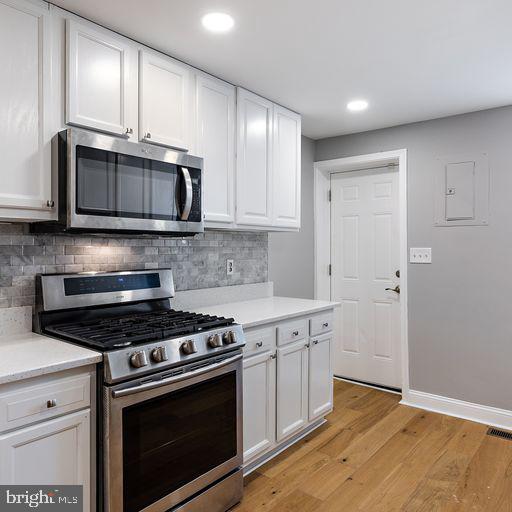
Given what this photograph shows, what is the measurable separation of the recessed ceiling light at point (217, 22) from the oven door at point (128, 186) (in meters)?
0.62

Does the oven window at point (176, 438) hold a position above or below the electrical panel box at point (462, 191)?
below

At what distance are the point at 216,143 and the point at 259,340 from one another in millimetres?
1195

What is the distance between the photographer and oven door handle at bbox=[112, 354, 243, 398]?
5.32 feet

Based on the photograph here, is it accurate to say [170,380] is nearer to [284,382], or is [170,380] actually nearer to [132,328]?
[132,328]

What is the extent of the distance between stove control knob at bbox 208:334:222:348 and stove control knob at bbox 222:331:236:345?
45 millimetres

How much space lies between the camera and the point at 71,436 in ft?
5.08

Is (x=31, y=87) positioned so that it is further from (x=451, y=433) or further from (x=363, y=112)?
(x=451, y=433)

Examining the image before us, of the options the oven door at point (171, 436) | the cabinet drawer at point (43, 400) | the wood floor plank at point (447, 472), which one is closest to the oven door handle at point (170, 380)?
the oven door at point (171, 436)

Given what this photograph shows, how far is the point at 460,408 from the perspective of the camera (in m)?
3.27

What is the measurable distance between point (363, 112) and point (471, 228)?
3.98ft

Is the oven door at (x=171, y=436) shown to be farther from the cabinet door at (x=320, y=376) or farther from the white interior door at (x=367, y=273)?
the white interior door at (x=367, y=273)

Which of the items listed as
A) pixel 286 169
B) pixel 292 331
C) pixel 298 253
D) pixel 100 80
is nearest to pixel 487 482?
pixel 292 331

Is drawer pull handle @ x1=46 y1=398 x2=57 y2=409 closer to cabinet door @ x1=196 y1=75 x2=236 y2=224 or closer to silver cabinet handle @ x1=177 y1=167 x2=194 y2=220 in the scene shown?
silver cabinet handle @ x1=177 y1=167 x2=194 y2=220

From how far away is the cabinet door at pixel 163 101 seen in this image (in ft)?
7.03
